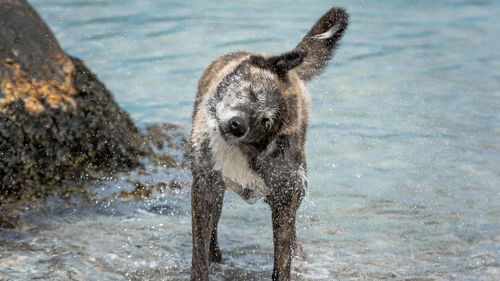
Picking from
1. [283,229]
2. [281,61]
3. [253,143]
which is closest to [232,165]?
[253,143]

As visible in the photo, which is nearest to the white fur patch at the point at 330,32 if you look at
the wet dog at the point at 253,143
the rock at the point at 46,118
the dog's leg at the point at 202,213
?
the wet dog at the point at 253,143

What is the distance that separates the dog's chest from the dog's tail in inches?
50.1

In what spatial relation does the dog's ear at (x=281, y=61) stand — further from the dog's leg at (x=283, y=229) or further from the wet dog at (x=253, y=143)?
the dog's leg at (x=283, y=229)

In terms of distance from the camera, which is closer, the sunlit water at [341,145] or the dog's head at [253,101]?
the dog's head at [253,101]

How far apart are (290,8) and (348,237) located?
345 inches

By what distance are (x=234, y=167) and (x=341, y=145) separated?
158 inches

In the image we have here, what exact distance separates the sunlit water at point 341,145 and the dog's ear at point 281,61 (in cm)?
171

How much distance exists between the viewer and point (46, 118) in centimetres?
632

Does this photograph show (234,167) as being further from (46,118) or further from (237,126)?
(46,118)

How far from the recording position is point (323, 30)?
571cm

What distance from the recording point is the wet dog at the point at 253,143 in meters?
4.42

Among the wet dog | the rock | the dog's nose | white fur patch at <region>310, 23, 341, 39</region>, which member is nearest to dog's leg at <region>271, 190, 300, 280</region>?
the wet dog

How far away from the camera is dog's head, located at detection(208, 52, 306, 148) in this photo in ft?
14.2

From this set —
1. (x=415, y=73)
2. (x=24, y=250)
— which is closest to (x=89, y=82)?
(x=24, y=250)
